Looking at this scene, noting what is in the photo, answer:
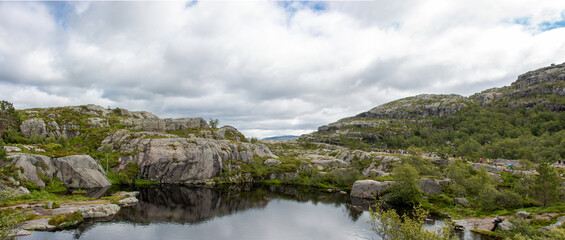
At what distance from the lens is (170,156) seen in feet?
392

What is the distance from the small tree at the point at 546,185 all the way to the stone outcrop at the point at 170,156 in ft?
379

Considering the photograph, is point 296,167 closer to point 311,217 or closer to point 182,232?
point 311,217

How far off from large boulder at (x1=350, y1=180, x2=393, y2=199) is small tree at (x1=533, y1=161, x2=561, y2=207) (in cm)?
3910

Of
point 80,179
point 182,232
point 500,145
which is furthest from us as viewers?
point 500,145

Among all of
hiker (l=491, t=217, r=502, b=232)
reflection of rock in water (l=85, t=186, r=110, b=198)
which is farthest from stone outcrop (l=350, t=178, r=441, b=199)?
reflection of rock in water (l=85, t=186, r=110, b=198)

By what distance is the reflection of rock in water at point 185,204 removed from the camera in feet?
216

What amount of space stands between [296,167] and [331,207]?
55.6 metres

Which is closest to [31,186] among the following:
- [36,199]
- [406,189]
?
[36,199]

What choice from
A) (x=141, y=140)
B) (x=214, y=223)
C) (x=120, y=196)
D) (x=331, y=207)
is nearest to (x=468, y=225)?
(x=331, y=207)

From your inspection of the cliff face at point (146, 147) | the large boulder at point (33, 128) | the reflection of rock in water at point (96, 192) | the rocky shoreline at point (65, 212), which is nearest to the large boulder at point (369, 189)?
the cliff face at point (146, 147)

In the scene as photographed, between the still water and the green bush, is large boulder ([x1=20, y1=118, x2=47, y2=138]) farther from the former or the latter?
the still water

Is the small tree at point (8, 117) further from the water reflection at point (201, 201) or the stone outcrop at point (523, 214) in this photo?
the stone outcrop at point (523, 214)

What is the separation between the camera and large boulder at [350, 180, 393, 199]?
93812 millimetres

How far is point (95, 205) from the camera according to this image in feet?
214
